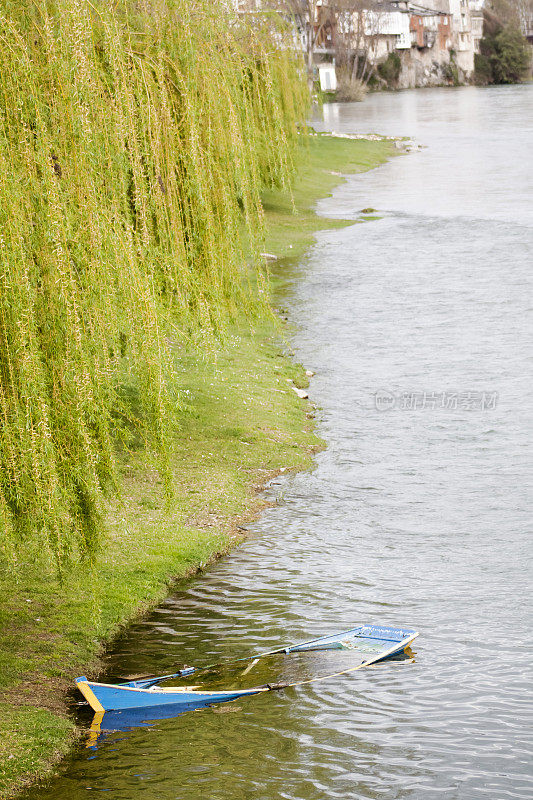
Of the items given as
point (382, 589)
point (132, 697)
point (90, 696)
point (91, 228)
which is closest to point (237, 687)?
point (132, 697)

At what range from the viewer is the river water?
33.9ft

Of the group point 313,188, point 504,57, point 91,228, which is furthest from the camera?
point 504,57

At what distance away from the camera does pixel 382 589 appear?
1428 centimetres

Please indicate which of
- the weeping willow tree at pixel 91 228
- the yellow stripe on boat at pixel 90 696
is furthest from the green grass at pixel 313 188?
the yellow stripe on boat at pixel 90 696

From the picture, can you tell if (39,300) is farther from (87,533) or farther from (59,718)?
(59,718)

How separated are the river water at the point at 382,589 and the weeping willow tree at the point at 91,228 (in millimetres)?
2339

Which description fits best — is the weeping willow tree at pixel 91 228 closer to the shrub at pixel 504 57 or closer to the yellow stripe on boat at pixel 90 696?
the yellow stripe on boat at pixel 90 696

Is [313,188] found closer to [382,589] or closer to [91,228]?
[382,589]

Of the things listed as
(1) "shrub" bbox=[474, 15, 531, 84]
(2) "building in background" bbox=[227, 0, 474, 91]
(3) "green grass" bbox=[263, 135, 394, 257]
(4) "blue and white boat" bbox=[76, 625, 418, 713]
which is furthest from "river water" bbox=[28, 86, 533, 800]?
(1) "shrub" bbox=[474, 15, 531, 84]

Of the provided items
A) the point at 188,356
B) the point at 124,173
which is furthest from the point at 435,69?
the point at 124,173

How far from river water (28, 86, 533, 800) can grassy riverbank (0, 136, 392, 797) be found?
384mm

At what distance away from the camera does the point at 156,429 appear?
11.2 metres

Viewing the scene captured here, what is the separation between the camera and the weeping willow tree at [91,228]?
9.46 meters

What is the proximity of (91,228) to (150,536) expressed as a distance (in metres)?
6.52
